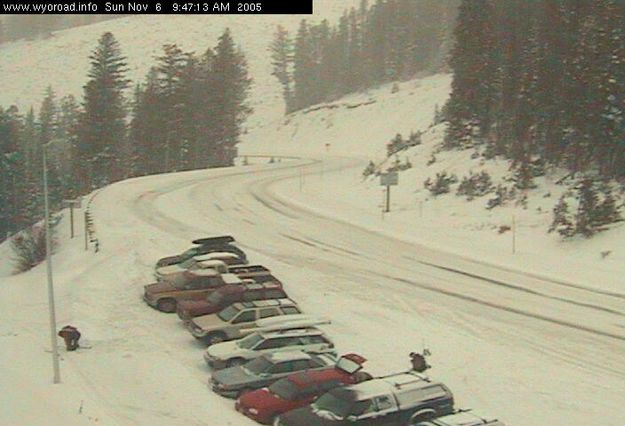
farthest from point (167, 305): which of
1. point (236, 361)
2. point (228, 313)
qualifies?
point (236, 361)

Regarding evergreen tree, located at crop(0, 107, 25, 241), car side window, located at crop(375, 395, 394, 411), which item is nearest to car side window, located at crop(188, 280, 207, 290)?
car side window, located at crop(375, 395, 394, 411)

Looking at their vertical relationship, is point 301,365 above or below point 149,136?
below

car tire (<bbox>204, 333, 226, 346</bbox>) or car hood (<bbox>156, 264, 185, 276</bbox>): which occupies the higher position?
car hood (<bbox>156, 264, 185, 276</bbox>)

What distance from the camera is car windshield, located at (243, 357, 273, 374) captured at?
1978 centimetres

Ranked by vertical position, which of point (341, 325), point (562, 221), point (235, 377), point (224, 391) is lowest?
point (341, 325)

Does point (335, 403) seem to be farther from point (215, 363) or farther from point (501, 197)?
point (501, 197)

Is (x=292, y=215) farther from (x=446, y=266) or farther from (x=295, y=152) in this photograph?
(x=295, y=152)

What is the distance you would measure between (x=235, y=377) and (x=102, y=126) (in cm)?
5263

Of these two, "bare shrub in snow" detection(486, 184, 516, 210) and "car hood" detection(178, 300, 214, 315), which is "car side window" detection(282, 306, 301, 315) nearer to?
"car hood" detection(178, 300, 214, 315)

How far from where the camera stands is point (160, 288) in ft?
89.9

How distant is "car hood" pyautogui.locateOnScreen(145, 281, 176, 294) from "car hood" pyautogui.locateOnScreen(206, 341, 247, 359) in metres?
5.69

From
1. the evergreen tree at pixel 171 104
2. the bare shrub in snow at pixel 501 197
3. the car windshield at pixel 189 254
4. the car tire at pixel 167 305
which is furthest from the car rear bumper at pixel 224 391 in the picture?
the evergreen tree at pixel 171 104

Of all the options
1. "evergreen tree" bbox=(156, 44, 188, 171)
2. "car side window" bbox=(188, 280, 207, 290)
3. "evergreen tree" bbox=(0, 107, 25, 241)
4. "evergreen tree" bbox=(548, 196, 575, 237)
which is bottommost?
"evergreen tree" bbox=(0, 107, 25, 241)

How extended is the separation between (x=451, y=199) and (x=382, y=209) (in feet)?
13.8
